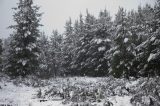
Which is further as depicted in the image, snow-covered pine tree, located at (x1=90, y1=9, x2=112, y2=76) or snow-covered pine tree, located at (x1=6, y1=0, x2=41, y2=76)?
snow-covered pine tree, located at (x1=90, y1=9, x2=112, y2=76)

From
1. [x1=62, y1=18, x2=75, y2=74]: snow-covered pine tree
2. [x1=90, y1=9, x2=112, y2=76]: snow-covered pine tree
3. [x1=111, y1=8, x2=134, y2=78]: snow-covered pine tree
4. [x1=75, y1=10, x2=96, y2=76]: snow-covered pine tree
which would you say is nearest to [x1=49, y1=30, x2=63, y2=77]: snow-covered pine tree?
[x1=62, y1=18, x2=75, y2=74]: snow-covered pine tree

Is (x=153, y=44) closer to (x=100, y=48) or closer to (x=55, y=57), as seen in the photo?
(x=100, y=48)

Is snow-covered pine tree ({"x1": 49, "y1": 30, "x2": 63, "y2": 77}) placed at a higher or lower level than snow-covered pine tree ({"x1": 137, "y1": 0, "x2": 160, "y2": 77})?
higher

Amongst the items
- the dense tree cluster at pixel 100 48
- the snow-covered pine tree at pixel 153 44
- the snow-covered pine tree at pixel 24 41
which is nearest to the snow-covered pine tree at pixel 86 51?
the dense tree cluster at pixel 100 48

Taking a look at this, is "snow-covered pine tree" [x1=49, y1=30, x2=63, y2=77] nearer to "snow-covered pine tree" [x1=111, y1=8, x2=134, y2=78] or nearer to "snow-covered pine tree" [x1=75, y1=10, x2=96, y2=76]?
"snow-covered pine tree" [x1=75, y1=10, x2=96, y2=76]

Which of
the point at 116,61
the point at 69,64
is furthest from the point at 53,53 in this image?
the point at 116,61

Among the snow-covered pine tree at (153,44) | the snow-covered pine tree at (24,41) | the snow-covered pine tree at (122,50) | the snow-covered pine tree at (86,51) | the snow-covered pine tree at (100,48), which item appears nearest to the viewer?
the snow-covered pine tree at (153,44)

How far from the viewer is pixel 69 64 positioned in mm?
48062

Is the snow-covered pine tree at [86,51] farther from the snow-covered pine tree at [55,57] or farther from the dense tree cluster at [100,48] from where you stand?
the snow-covered pine tree at [55,57]

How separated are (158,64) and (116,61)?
8.45 m

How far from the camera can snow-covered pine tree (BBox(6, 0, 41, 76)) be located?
2628 cm

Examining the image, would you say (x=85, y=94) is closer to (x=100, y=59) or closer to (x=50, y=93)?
(x=50, y=93)

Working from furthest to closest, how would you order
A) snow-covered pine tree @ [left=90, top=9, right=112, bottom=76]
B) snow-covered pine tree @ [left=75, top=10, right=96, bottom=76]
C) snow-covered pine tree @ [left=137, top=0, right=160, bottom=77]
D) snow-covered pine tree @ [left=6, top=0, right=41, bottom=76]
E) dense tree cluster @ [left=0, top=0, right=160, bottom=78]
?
snow-covered pine tree @ [left=75, top=10, right=96, bottom=76] < snow-covered pine tree @ [left=90, top=9, right=112, bottom=76] < snow-covered pine tree @ [left=6, top=0, right=41, bottom=76] < dense tree cluster @ [left=0, top=0, right=160, bottom=78] < snow-covered pine tree @ [left=137, top=0, right=160, bottom=77]

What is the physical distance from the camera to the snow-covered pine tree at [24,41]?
2628 centimetres
